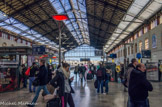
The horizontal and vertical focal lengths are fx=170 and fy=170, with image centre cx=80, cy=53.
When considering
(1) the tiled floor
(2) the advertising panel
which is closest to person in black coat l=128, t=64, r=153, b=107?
(1) the tiled floor

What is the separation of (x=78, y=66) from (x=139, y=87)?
43.0 feet

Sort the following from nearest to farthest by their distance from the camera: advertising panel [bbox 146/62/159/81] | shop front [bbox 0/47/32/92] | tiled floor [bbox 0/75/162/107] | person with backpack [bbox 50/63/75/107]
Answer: person with backpack [bbox 50/63/75/107] → tiled floor [bbox 0/75/162/107] → shop front [bbox 0/47/32/92] → advertising panel [bbox 146/62/159/81]

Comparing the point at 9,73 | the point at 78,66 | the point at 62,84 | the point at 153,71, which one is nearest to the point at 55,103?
the point at 62,84

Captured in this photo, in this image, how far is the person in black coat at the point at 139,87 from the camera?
3056 mm

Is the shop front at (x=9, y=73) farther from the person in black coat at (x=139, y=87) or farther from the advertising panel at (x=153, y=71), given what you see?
the advertising panel at (x=153, y=71)

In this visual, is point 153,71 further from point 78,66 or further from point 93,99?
point 93,99

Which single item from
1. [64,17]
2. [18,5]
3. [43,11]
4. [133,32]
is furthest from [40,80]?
[133,32]

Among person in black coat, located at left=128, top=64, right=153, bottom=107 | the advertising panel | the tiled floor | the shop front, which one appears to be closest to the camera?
person in black coat, located at left=128, top=64, right=153, bottom=107

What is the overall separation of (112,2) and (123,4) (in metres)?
1.20

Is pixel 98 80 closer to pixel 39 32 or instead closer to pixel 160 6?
pixel 160 6

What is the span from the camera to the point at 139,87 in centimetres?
312

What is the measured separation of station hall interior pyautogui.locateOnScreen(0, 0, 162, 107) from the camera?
4004mm

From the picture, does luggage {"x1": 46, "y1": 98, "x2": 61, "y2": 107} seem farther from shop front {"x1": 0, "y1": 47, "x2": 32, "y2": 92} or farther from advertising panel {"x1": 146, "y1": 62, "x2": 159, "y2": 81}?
advertising panel {"x1": 146, "y1": 62, "x2": 159, "y2": 81}

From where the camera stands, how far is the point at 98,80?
8430mm
